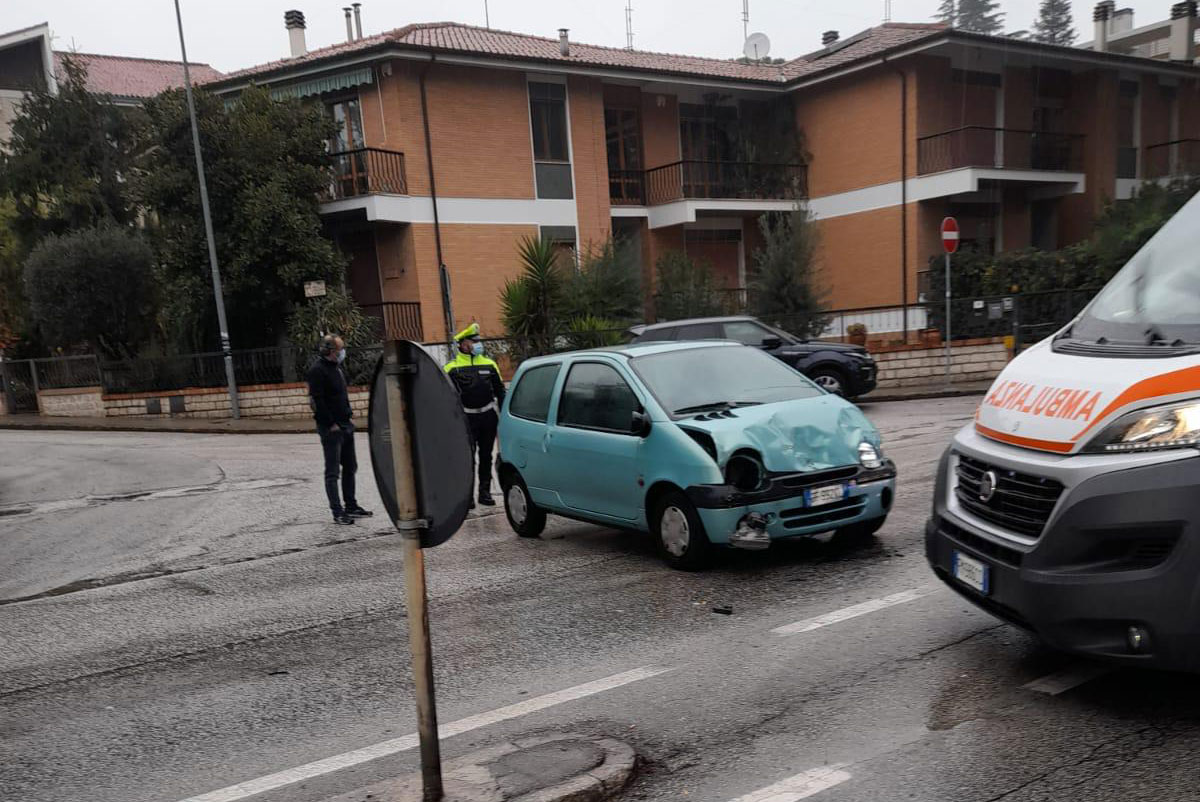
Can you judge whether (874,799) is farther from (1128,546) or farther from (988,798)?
(1128,546)

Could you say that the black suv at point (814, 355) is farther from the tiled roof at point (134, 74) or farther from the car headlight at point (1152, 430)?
the tiled roof at point (134, 74)

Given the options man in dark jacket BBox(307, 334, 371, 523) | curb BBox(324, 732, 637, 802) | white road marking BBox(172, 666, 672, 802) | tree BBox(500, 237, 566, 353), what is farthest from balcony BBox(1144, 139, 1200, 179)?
curb BBox(324, 732, 637, 802)

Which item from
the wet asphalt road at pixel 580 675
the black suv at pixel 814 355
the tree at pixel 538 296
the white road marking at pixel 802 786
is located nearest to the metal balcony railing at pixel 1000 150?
the black suv at pixel 814 355

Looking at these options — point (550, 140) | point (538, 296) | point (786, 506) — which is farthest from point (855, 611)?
point (550, 140)

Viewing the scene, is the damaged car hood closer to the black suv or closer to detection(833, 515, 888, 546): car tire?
detection(833, 515, 888, 546): car tire

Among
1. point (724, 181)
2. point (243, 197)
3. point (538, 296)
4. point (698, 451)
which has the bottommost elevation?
point (698, 451)

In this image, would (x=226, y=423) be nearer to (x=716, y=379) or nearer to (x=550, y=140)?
(x=550, y=140)

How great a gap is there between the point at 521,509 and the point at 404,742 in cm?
414

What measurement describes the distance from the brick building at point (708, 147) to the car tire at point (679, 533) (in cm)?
1650

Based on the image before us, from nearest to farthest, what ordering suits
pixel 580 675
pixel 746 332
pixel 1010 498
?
pixel 1010 498, pixel 580 675, pixel 746 332

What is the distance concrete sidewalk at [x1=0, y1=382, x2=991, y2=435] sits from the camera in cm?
1816

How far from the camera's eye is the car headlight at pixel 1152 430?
3328 mm

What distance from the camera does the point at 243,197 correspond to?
20.6m

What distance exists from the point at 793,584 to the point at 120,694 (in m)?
4.03
